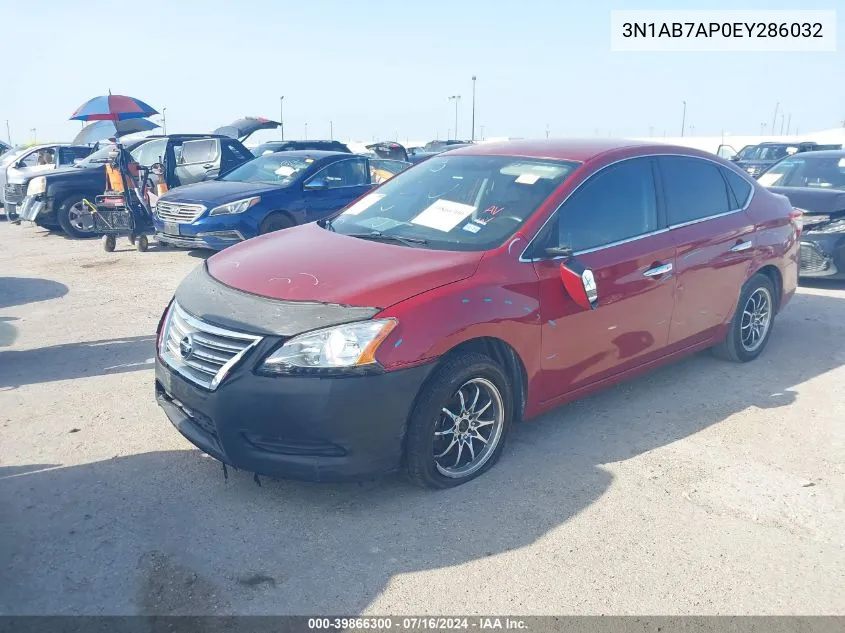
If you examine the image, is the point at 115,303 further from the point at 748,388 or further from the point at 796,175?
the point at 796,175

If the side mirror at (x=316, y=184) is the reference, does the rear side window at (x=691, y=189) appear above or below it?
above

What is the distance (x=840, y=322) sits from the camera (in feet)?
22.6

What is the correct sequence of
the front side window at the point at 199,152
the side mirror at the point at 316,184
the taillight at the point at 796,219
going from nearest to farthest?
1. the taillight at the point at 796,219
2. the side mirror at the point at 316,184
3. the front side window at the point at 199,152

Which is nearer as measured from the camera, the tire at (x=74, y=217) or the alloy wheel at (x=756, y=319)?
the alloy wheel at (x=756, y=319)

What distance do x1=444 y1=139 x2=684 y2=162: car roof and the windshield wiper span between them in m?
1.02

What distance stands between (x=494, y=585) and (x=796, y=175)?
8.17 metres

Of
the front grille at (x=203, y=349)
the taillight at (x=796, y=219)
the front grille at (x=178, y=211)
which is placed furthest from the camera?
the front grille at (x=178, y=211)

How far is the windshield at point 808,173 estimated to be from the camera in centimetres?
880

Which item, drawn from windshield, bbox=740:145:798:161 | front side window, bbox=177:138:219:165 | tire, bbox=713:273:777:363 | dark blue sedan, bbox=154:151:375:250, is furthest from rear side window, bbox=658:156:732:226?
windshield, bbox=740:145:798:161

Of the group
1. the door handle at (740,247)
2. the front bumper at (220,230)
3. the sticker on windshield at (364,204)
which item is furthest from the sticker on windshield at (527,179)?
the front bumper at (220,230)

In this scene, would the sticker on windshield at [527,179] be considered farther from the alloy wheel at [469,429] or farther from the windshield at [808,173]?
the windshield at [808,173]

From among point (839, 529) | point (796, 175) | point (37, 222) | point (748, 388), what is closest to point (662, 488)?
point (839, 529)

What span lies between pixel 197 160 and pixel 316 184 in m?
3.54

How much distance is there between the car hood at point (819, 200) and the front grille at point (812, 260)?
409 mm
